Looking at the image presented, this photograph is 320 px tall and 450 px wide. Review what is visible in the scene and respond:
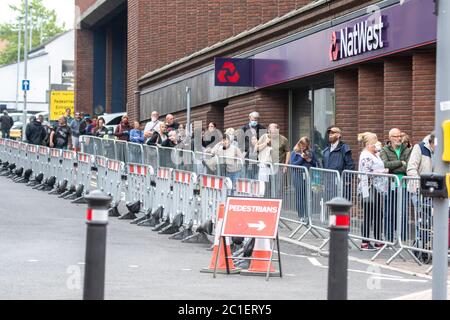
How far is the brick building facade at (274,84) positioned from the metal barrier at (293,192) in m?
2.49

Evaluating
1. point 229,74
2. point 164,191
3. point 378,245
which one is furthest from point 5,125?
point 378,245

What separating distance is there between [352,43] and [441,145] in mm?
14232

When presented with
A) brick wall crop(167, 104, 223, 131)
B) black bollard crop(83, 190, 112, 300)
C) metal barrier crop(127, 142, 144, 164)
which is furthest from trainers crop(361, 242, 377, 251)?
brick wall crop(167, 104, 223, 131)

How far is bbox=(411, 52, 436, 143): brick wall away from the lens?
20.0 m

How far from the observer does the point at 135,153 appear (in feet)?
80.9

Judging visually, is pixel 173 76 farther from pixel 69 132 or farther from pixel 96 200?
pixel 96 200

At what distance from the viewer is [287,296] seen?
1195cm

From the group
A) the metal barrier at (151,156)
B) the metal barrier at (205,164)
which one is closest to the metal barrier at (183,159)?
the metal barrier at (205,164)

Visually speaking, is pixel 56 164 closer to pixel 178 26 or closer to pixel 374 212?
pixel 178 26

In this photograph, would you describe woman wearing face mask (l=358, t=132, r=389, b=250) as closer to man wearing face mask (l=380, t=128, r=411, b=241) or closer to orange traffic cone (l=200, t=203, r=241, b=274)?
man wearing face mask (l=380, t=128, r=411, b=241)

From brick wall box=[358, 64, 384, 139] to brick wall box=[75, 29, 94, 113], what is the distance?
38.8 meters

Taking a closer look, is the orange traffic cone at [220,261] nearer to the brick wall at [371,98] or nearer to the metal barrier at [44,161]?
the brick wall at [371,98]

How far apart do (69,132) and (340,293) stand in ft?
86.5

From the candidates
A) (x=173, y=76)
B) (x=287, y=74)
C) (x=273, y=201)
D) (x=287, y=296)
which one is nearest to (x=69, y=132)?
(x=173, y=76)
